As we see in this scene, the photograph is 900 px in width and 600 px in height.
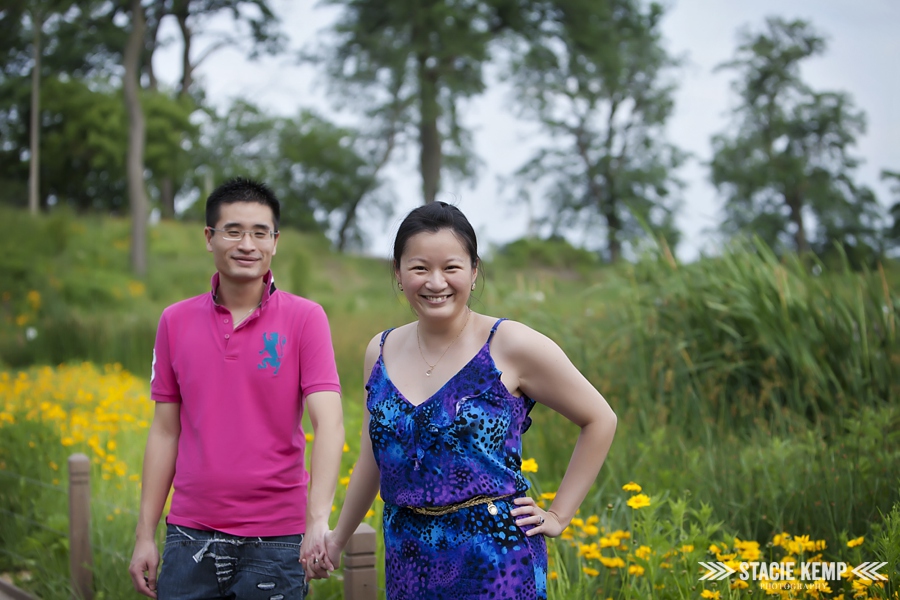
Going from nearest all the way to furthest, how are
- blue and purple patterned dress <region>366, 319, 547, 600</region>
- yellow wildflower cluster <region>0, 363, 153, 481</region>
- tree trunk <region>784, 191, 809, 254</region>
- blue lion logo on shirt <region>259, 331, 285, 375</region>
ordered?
1. blue and purple patterned dress <region>366, 319, 547, 600</region>
2. blue lion logo on shirt <region>259, 331, 285, 375</region>
3. yellow wildflower cluster <region>0, 363, 153, 481</region>
4. tree trunk <region>784, 191, 809, 254</region>

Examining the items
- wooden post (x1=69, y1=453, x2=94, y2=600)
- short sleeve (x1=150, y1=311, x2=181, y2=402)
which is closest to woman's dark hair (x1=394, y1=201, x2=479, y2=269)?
A: short sleeve (x1=150, y1=311, x2=181, y2=402)

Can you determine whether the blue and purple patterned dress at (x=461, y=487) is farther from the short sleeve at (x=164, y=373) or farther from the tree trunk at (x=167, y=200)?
the tree trunk at (x=167, y=200)

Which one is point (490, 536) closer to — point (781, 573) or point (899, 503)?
point (781, 573)

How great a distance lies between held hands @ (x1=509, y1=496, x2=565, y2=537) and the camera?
2.07m

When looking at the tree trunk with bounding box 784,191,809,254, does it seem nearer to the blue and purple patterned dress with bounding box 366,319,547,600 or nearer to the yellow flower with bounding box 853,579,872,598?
the yellow flower with bounding box 853,579,872,598

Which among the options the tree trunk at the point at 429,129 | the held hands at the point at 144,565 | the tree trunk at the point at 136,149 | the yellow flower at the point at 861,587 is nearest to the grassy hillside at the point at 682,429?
the yellow flower at the point at 861,587

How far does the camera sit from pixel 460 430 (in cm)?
203

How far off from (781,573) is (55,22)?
2858 centimetres

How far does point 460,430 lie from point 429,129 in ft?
79.4

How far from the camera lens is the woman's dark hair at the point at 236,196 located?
2.73m

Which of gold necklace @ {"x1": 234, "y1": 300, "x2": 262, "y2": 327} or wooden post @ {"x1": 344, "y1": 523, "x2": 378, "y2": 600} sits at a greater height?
gold necklace @ {"x1": 234, "y1": 300, "x2": 262, "y2": 327}

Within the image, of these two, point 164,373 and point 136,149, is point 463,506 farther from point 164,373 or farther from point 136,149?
point 136,149

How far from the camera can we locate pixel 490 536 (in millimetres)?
2045

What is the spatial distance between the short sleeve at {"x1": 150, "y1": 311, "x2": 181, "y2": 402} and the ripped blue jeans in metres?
0.42
